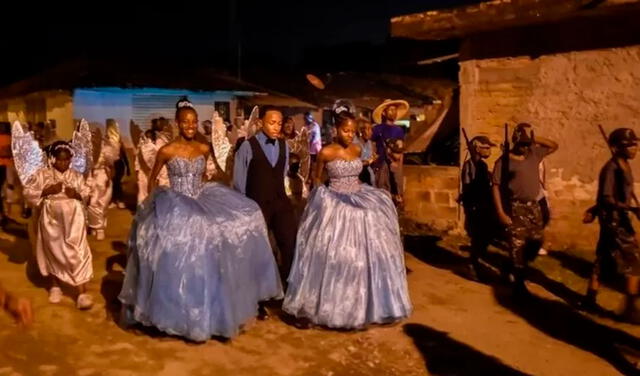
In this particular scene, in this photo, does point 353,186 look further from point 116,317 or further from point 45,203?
point 45,203

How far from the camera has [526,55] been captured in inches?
402

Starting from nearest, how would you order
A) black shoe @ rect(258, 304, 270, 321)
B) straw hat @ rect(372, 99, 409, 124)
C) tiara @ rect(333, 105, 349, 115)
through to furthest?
1. black shoe @ rect(258, 304, 270, 321)
2. tiara @ rect(333, 105, 349, 115)
3. straw hat @ rect(372, 99, 409, 124)

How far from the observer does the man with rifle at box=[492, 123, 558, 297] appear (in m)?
7.30

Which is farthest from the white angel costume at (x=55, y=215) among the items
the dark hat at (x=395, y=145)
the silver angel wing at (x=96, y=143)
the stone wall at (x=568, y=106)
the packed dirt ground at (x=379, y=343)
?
the stone wall at (x=568, y=106)

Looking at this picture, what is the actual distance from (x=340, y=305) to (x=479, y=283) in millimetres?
2538

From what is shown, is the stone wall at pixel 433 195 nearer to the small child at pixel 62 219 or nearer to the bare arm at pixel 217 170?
the bare arm at pixel 217 170

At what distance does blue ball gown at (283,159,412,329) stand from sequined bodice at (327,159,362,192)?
0.11 m

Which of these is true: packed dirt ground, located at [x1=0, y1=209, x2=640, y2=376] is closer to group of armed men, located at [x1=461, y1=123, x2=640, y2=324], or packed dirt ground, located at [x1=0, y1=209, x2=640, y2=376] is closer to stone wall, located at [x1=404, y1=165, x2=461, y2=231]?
group of armed men, located at [x1=461, y1=123, x2=640, y2=324]

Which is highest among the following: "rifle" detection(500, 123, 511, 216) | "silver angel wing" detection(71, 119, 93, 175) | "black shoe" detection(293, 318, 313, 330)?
"silver angel wing" detection(71, 119, 93, 175)

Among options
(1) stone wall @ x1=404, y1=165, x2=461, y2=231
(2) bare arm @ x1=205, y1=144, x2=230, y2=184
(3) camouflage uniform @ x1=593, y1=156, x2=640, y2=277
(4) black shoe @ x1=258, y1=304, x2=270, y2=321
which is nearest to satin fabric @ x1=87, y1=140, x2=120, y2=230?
(2) bare arm @ x1=205, y1=144, x2=230, y2=184

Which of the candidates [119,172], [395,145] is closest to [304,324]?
[395,145]

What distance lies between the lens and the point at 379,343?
20.1ft

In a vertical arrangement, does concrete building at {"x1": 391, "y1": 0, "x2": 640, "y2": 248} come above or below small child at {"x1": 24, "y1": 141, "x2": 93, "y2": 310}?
above

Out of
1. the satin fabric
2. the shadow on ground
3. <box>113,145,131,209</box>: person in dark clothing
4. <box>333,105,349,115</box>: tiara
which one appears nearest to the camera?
the shadow on ground
